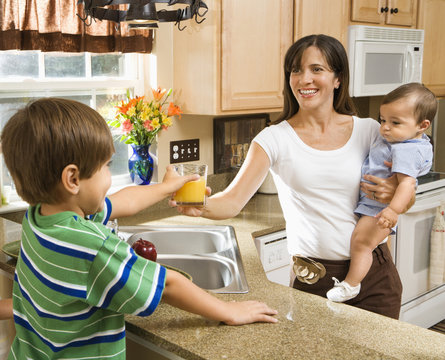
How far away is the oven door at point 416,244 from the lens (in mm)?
3234

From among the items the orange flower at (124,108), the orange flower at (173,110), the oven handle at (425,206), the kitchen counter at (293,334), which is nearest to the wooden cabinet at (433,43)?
the oven handle at (425,206)

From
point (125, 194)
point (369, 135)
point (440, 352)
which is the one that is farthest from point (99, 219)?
point (369, 135)

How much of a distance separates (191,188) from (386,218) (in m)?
0.64

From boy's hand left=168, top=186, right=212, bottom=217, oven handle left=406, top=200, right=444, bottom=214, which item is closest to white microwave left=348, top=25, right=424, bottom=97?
oven handle left=406, top=200, right=444, bottom=214

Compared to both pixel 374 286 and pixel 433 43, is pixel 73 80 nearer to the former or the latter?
pixel 374 286

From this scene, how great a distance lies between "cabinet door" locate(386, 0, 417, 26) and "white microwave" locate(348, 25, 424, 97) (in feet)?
0.27

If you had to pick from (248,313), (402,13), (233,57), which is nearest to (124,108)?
(233,57)

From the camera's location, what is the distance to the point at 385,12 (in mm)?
3436

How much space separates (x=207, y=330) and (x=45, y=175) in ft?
1.72

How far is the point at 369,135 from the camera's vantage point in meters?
1.94

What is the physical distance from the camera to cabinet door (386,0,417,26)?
3461 mm

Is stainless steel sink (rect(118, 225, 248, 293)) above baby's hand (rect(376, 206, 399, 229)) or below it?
below

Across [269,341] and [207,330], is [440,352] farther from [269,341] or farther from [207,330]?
[207,330]

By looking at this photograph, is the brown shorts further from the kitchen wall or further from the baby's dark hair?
the kitchen wall
